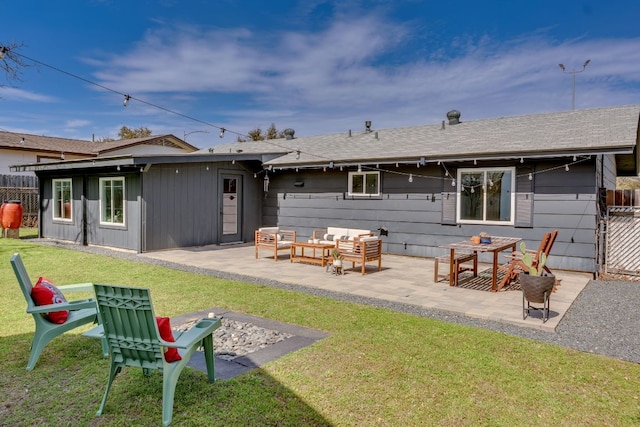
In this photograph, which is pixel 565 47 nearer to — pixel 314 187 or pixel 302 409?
pixel 314 187

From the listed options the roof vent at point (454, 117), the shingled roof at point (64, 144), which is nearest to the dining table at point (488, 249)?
the roof vent at point (454, 117)

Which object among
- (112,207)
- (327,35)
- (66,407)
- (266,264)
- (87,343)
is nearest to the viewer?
(66,407)

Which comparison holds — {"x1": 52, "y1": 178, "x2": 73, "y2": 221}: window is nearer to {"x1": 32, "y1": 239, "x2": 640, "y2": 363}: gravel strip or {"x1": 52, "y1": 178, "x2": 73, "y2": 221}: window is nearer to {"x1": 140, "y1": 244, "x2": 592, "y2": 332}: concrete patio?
{"x1": 140, "y1": 244, "x2": 592, "y2": 332}: concrete patio

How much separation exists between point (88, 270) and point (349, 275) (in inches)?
197

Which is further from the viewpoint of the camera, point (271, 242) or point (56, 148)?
point (56, 148)

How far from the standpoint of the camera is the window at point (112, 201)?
10.6 m

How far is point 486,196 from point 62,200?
41.0 feet

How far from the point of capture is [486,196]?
29.0ft

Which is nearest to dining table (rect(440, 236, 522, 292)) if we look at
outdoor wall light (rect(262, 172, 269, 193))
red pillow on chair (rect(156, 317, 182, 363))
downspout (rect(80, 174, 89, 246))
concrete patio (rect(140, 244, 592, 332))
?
concrete patio (rect(140, 244, 592, 332))

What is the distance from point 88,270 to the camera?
302 inches

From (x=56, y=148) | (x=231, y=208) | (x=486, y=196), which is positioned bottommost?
(x=231, y=208)

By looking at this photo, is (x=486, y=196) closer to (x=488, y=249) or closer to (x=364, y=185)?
(x=488, y=249)

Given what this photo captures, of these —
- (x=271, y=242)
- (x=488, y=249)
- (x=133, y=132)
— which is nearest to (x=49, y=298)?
(x=488, y=249)

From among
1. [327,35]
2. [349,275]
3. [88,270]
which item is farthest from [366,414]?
[327,35]
